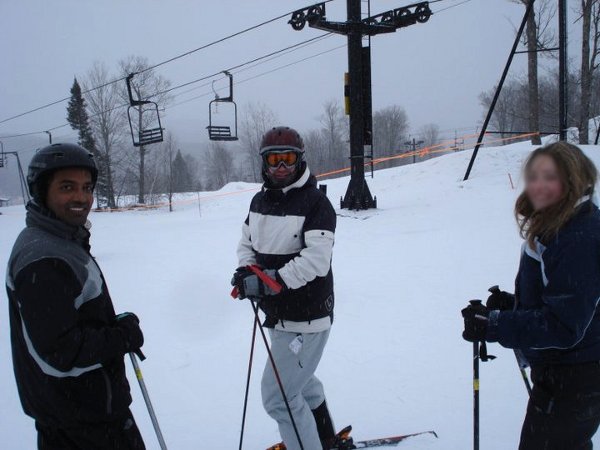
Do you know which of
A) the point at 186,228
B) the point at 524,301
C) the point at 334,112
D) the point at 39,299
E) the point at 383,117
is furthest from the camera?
the point at 383,117

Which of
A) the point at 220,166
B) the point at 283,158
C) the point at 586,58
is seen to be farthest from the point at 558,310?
the point at 220,166

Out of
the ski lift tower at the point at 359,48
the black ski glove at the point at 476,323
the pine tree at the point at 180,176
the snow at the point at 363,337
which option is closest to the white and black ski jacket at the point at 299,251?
the black ski glove at the point at 476,323

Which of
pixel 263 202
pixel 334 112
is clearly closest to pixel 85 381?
pixel 263 202

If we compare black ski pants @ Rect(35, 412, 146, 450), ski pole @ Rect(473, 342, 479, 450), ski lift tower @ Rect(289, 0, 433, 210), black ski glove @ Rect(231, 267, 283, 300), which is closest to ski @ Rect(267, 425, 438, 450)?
ski pole @ Rect(473, 342, 479, 450)

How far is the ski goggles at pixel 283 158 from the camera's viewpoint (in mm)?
2572

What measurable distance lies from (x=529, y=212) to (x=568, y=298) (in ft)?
1.73

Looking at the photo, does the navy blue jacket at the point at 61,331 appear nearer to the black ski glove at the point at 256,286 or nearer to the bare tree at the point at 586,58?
the black ski glove at the point at 256,286

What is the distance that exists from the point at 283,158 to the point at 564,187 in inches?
58.1

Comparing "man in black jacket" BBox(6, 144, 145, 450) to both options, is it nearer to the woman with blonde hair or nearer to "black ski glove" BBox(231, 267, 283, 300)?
"black ski glove" BBox(231, 267, 283, 300)

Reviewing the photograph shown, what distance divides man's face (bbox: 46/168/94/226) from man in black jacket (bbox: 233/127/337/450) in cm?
98

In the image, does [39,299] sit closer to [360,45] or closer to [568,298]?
[568,298]

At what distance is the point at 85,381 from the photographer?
180 cm

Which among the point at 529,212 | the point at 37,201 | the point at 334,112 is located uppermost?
the point at 334,112

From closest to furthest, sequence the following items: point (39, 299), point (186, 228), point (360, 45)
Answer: point (39, 299) < point (360, 45) < point (186, 228)
